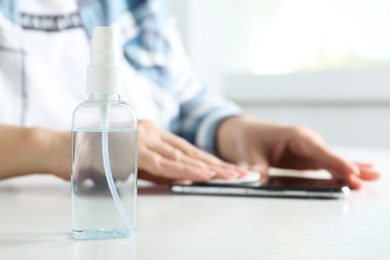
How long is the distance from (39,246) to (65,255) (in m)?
0.03

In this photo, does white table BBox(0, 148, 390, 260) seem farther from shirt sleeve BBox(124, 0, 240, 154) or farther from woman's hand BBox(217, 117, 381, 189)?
shirt sleeve BBox(124, 0, 240, 154)

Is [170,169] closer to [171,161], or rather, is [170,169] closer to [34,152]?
A: [171,161]

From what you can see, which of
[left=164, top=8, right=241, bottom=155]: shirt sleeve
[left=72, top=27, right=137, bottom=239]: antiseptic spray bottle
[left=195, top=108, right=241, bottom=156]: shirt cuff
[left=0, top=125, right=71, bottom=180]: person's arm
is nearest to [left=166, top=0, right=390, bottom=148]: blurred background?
[left=164, top=8, right=241, bottom=155]: shirt sleeve

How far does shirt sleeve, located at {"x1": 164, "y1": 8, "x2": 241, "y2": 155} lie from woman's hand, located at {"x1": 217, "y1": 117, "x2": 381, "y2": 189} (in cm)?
4

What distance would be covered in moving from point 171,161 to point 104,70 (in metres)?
0.22

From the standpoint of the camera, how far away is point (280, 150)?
78cm

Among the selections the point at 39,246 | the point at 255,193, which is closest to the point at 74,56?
the point at 255,193

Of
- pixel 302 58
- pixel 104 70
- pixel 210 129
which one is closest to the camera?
pixel 104 70

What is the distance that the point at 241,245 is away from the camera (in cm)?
33

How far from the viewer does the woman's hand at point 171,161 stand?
0.55 metres

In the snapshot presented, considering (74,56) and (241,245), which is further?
(74,56)

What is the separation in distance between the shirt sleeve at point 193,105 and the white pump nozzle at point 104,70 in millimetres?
629

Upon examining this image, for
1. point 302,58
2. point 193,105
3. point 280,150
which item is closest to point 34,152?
point 280,150

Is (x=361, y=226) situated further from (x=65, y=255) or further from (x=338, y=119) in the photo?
(x=338, y=119)
